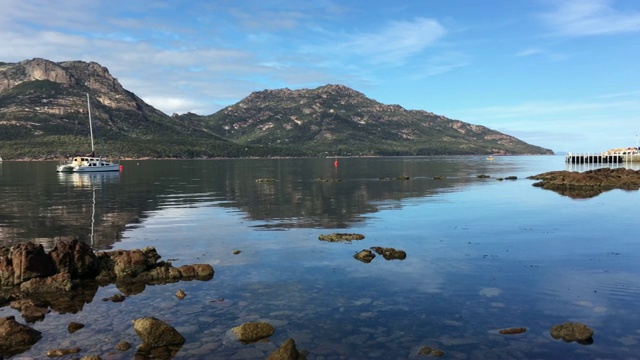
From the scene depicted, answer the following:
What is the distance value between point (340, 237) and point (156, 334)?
66.6ft

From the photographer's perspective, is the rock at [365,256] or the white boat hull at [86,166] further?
the white boat hull at [86,166]

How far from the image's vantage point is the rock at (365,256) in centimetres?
2834

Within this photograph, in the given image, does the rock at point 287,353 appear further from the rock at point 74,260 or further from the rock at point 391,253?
the rock at point 74,260

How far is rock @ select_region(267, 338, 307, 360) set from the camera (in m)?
14.6

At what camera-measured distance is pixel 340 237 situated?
35.2 meters

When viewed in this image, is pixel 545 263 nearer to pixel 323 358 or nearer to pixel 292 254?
pixel 292 254

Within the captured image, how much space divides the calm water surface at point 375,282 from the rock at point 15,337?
0.52 metres

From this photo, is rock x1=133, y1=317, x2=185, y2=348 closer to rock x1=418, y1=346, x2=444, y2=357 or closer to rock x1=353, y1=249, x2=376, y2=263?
rock x1=418, y1=346, x2=444, y2=357

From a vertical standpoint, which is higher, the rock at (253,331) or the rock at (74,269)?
the rock at (74,269)

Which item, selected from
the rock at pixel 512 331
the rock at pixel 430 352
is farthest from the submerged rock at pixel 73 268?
the rock at pixel 512 331

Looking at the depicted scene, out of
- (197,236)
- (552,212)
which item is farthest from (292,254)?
(552,212)

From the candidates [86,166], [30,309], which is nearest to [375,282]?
[30,309]

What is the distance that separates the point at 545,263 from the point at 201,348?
2121 centimetres

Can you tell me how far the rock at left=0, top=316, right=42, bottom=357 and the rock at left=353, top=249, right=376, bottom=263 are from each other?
57.5 feet
